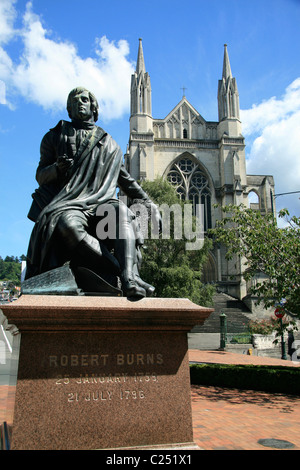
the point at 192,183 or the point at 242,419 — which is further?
the point at 192,183

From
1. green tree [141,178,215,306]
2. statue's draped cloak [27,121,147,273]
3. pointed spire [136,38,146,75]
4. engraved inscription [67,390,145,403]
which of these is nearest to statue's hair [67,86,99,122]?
statue's draped cloak [27,121,147,273]

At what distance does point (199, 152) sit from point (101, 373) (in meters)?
40.1

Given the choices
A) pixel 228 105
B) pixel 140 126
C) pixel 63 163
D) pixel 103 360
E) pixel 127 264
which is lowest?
pixel 103 360

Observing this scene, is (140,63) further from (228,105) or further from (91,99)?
(91,99)

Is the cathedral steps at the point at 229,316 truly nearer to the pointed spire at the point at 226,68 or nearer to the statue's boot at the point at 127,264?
the pointed spire at the point at 226,68

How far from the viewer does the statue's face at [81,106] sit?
4301 millimetres

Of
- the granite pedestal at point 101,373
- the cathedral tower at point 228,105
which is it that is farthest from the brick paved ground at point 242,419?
the cathedral tower at point 228,105

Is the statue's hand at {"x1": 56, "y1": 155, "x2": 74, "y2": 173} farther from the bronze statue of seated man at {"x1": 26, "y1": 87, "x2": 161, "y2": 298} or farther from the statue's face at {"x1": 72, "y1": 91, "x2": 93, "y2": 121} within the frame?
the statue's face at {"x1": 72, "y1": 91, "x2": 93, "y2": 121}

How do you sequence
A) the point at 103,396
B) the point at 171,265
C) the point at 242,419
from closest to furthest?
1. the point at 103,396
2. the point at 242,419
3. the point at 171,265

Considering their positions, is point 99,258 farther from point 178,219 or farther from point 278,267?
point 178,219

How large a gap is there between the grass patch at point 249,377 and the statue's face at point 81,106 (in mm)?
7496

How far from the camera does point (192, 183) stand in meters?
41.0

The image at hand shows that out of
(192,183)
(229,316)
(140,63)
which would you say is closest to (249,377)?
(229,316)

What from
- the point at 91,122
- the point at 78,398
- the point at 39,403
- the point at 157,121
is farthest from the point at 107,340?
the point at 157,121
